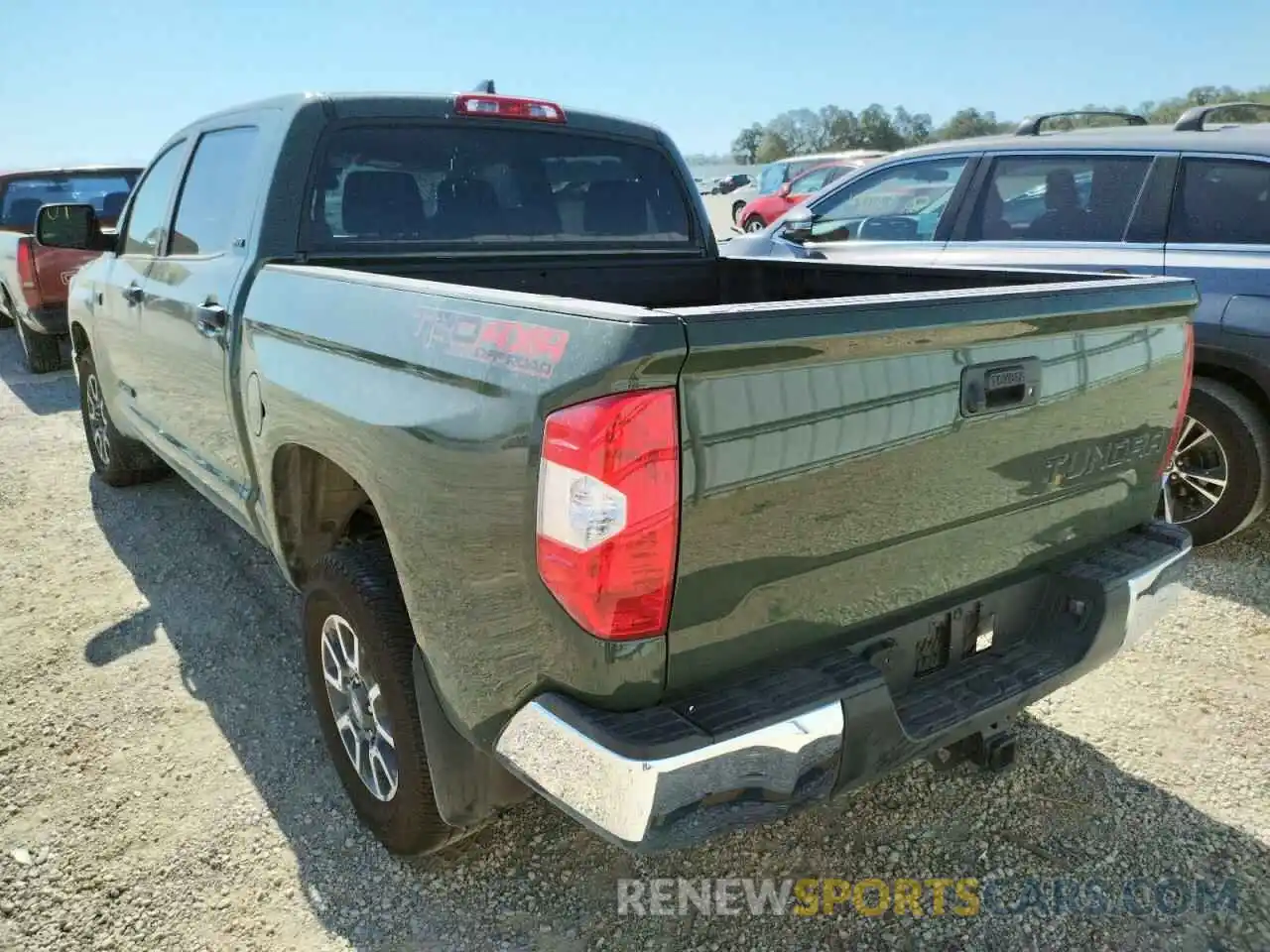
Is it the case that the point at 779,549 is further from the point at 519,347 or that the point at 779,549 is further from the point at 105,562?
the point at 105,562

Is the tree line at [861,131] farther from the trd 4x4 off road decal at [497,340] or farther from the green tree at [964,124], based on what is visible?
the trd 4x4 off road decal at [497,340]

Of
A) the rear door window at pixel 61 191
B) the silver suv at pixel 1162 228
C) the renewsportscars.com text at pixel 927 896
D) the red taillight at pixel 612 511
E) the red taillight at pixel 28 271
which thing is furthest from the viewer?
the rear door window at pixel 61 191

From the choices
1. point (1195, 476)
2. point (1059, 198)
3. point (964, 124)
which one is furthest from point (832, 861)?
point (964, 124)

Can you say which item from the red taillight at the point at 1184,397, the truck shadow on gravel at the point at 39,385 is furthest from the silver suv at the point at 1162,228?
the truck shadow on gravel at the point at 39,385

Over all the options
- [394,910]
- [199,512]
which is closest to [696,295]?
[394,910]

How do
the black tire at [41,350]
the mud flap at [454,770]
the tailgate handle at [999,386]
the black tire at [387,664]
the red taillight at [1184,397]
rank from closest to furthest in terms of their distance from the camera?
the tailgate handle at [999,386]
the mud flap at [454,770]
the black tire at [387,664]
the red taillight at [1184,397]
the black tire at [41,350]

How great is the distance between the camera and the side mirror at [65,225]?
14.0 ft

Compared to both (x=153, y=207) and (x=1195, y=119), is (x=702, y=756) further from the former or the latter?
(x=1195, y=119)

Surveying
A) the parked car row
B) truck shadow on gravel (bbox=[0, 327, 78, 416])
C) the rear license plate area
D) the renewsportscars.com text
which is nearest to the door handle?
the renewsportscars.com text

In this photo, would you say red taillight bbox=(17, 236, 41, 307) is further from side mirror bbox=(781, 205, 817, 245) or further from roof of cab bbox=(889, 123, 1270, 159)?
roof of cab bbox=(889, 123, 1270, 159)

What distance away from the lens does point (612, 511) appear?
1.62 metres

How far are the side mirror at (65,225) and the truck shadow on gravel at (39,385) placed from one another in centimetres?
371

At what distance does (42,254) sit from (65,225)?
15.2 ft

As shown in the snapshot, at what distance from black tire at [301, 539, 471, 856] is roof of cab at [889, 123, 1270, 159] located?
4227 millimetres
